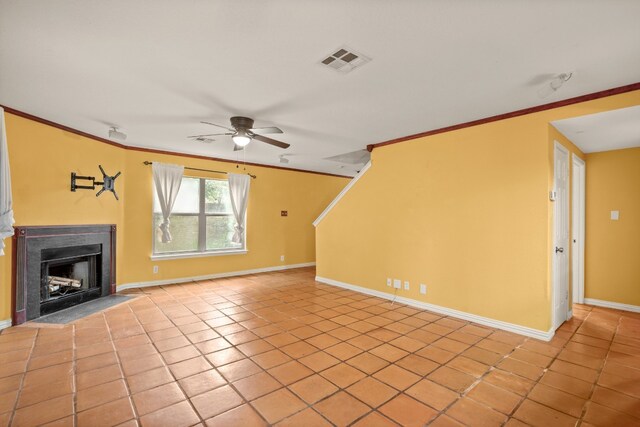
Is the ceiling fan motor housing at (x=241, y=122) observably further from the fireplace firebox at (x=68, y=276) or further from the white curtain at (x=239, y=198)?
the fireplace firebox at (x=68, y=276)

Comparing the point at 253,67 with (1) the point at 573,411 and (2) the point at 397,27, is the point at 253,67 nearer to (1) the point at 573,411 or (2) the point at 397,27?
(2) the point at 397,27

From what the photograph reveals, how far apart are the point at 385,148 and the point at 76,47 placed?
12.4 ft

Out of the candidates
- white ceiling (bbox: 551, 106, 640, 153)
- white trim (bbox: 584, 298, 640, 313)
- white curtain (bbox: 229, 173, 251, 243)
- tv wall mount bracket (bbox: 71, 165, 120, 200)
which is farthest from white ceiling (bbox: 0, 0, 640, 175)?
white trim (bbox: 584, 298, 640, 313)

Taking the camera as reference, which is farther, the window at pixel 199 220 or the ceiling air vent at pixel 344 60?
the window at pixel 199 220

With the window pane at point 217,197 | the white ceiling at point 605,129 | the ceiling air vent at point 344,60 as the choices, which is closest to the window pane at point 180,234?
the window pane at point 217,197

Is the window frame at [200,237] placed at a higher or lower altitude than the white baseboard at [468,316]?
higher

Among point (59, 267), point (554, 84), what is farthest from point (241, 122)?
point (59, 267)

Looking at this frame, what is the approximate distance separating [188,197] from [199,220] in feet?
1.64

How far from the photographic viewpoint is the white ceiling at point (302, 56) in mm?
1711

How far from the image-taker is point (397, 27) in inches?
72.5

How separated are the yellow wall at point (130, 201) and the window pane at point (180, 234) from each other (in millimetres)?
161

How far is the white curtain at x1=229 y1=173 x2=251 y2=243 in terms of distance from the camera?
6051 millimetres

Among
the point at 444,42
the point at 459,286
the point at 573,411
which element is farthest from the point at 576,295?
the point at 444,42

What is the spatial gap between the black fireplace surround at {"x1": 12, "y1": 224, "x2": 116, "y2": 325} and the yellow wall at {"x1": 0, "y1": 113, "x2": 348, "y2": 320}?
10 cm
